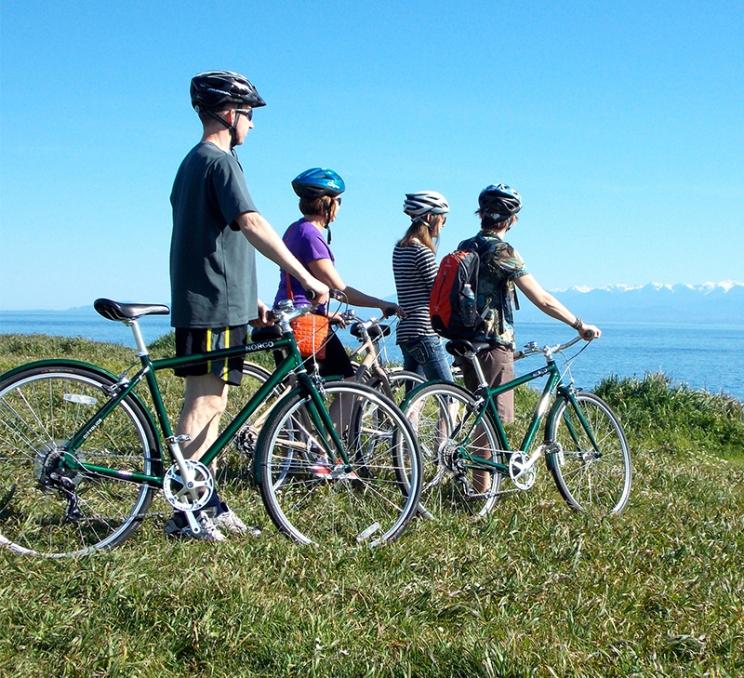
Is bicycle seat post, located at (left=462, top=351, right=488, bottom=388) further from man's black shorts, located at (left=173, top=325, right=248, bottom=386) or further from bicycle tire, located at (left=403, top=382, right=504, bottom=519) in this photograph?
man's black shorts, located at (left=173, top=325, right=248, bottom=386)

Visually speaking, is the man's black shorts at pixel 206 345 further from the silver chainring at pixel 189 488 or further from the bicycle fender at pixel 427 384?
the bicycle fender at pixel 427 384

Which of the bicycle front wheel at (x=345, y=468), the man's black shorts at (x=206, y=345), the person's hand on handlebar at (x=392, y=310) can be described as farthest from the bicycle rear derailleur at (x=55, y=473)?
the person's hand on handlebar at (x=392, y=310)

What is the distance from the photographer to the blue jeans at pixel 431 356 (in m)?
6.40

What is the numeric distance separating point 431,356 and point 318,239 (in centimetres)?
128

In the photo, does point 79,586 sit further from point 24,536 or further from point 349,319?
point 349,319

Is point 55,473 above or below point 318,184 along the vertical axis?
below

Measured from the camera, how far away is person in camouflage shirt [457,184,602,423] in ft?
19.3

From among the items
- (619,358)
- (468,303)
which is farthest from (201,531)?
(619,358)

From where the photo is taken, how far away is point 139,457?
14.9 ft

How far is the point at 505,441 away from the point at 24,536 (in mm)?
2978

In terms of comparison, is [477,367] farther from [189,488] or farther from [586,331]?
[189,488]

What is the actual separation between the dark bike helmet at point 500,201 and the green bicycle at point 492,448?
91 cm

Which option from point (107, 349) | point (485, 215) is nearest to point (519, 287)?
point (485, 215)

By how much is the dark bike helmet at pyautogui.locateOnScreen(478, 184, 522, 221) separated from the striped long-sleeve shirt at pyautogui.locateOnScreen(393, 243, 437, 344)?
650 mm
